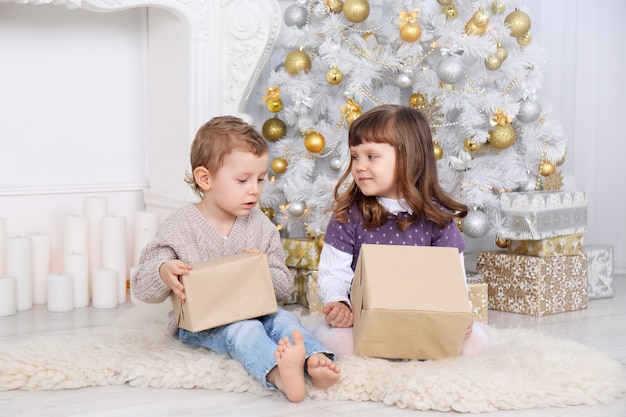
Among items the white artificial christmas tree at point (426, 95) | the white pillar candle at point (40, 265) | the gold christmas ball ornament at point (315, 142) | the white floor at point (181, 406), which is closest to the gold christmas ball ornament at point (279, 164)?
the white artificial christmas tree at point (426, 95)

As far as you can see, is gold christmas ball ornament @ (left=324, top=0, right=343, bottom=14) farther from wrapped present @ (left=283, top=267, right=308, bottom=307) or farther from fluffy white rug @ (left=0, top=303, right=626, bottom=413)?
fluffy white rug @ (left=0, top=303, right=626, bottom=413)

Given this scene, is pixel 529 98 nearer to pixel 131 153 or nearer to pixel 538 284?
pixel 538 284

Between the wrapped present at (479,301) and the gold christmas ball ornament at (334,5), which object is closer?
the wrapped present at (479,301)

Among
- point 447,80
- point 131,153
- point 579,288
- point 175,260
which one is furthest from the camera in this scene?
point 131,153

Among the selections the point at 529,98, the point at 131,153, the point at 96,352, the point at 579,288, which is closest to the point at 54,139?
the point at 131,153

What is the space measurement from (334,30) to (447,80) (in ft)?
1.31

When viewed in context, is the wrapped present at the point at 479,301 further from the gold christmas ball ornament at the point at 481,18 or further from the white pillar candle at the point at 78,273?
the white pillar candle at the point at 78,273

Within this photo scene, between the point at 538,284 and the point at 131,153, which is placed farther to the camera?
the point at 131,153

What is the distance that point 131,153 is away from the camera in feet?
10.3

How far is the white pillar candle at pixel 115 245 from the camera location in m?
2.86

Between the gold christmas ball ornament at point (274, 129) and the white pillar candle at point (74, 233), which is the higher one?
the gold christmas ball ornament at point (274, 129)

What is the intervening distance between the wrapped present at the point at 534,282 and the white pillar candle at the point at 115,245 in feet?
3.83

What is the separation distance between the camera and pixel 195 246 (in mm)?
2062

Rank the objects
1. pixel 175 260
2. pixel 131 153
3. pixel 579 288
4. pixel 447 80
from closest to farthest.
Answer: pixel 175 260
pixel 447 80
pixel 579 288
pixel 131 153
